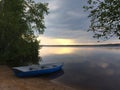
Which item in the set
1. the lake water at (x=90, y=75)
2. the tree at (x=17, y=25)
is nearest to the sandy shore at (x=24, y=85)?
the lake water at (x=90, y=75)

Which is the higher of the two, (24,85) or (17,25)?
(17,25)

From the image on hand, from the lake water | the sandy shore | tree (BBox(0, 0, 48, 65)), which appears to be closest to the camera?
the sandy shore

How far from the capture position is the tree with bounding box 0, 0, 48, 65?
34.5 metres

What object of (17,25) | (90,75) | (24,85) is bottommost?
(90,75)

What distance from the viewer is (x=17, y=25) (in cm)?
3428

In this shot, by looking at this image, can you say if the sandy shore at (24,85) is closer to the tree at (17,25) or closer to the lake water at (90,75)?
the lake water at (90,75)

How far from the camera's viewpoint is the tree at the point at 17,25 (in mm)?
34531

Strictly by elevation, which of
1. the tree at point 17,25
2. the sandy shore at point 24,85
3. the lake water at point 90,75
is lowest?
the lake water at point 90,75

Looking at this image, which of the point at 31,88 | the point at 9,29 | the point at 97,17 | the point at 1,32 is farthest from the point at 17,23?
the point at 97,17

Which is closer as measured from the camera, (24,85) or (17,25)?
(24,85)

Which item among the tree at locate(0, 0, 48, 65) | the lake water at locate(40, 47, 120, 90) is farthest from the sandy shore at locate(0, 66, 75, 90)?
the tree at locate(0, 0, 48, 65)

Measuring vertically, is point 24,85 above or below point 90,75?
above

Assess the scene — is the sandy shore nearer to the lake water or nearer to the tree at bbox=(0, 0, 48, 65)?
the lake water

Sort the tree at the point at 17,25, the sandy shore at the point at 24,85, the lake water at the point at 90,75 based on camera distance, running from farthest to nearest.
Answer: the tree at the point at 17,25
the lake water at the point at 90,75
the sandy shore at the point at 24,85
